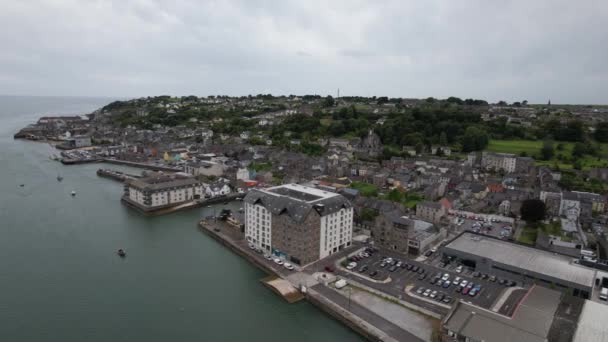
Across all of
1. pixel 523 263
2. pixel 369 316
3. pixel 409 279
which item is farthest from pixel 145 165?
pixel 523 263

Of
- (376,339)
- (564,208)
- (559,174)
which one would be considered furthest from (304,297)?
(559,174)

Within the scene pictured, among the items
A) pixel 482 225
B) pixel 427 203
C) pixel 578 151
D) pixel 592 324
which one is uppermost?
pixel 578 151

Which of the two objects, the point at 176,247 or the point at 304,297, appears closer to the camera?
the point at 304,297

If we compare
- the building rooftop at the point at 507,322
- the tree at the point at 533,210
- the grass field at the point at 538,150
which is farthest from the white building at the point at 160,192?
the grass field at the point at 538,150

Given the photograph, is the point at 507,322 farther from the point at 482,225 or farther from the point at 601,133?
the point at 601,133

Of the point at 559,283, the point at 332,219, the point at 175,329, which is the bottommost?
the point at 175,329

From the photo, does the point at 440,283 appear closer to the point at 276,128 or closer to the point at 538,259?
the point at 538,259

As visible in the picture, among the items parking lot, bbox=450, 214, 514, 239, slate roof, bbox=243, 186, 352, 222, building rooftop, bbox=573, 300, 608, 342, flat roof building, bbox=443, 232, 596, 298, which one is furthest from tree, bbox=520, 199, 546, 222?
slate roof, bbox=243, 186, 352, 222
